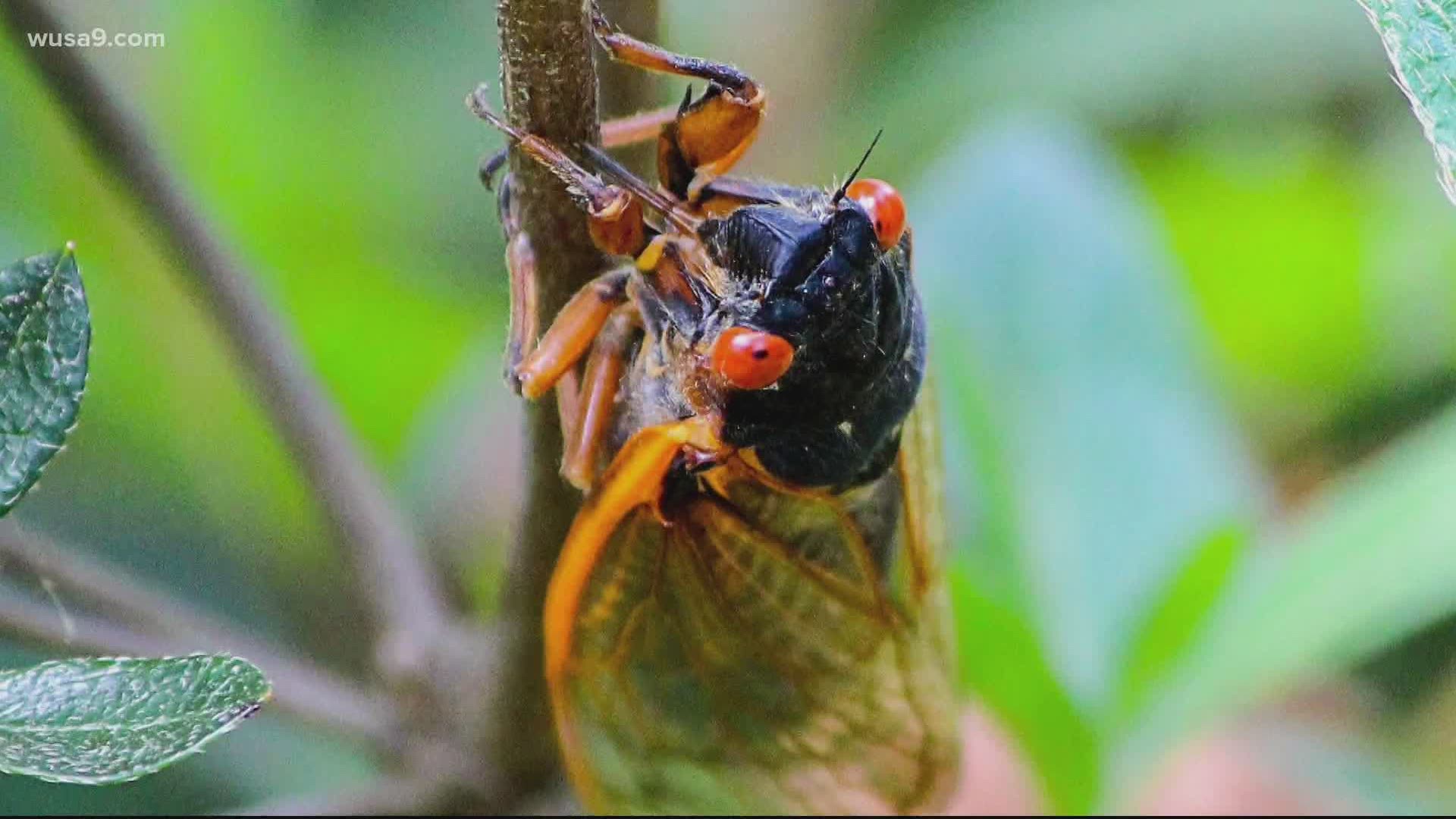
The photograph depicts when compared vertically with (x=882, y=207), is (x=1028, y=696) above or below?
below

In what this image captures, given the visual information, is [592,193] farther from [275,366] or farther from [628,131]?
[275,366]

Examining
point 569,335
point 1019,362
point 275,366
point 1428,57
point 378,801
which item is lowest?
point 378,801

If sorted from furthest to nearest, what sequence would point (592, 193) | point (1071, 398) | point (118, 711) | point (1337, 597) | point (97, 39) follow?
point (1071, 398)
point (1337, 597)
point (97, 39)
point (592, 193)
point (118, 711)

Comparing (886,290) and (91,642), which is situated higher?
(886,290)

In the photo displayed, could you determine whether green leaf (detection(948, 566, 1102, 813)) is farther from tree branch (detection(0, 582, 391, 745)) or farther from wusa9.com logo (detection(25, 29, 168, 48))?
wusa9.com logo (detection(25, 29, 168, 48))

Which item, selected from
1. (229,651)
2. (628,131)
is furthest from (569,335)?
(229,651)

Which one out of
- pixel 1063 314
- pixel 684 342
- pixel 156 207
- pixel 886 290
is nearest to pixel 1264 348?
pixel 1063 314

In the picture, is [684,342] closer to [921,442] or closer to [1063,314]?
[921,442]
